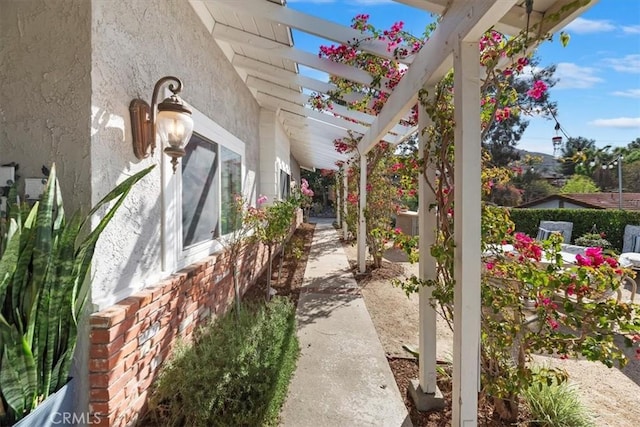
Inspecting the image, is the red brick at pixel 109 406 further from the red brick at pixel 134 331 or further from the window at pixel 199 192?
the window at pixel 199 192

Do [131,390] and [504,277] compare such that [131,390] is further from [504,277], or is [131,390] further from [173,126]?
[504,277]

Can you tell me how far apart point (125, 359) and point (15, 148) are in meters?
1.55

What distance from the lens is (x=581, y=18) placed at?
1.87m

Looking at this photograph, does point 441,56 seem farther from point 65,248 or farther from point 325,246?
point 325,246

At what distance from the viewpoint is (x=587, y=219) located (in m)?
11.1

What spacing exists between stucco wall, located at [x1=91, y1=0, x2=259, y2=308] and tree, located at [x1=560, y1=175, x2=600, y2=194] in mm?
35055

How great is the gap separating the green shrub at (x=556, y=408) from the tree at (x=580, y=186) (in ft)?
110

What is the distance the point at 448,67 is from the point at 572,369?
3587 millimetres

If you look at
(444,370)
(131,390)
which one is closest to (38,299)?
(131,390)

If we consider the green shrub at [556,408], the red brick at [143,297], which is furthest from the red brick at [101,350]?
the green shrub at [556,408]

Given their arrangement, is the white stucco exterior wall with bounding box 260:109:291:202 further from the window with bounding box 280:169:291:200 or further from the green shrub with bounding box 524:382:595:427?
the green shrub with bounding box 524:382:595:427

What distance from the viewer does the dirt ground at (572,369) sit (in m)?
2.64

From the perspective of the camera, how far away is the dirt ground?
2.64 meters

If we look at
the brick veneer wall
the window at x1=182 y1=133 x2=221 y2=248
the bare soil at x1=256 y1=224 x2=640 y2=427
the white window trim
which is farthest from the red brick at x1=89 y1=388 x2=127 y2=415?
the bare soil at x1=256 y1=224 x2=640 y2=427
